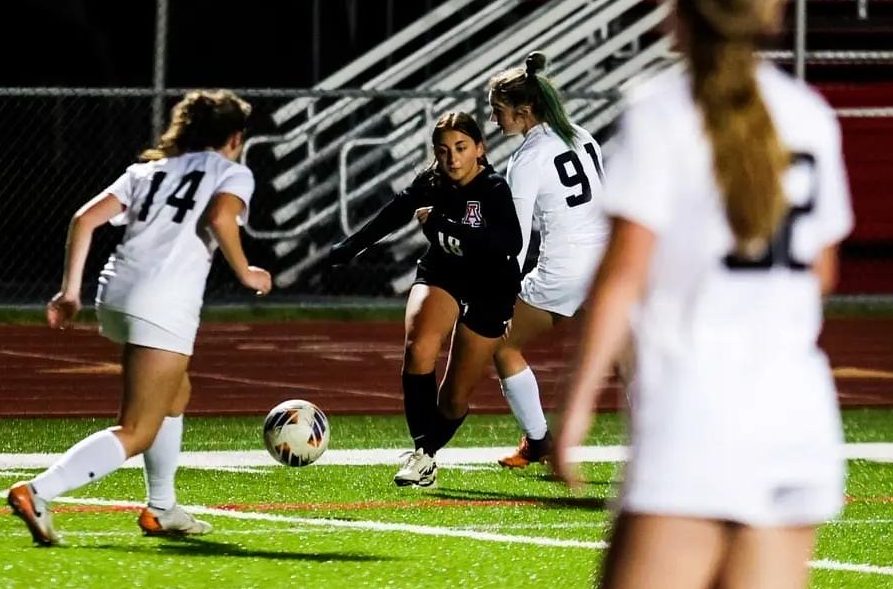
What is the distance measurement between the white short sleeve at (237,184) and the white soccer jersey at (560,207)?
2152 mm

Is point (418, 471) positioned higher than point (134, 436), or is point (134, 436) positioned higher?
point (134, 436)

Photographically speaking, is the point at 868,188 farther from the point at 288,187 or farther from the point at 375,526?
the point at 375,526

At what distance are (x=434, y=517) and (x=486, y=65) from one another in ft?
44.5

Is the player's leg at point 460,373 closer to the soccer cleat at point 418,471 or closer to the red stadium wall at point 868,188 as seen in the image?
the soccer cleat at point 418,471

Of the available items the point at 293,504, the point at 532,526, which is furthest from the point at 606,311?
the point at 293,504

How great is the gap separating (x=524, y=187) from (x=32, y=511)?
2841 mm

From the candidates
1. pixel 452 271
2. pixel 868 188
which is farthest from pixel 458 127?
pixel 868 188

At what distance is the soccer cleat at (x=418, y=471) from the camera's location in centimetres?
919

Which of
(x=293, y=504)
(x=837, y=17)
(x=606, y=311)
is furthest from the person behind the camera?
(x=837, y=17)

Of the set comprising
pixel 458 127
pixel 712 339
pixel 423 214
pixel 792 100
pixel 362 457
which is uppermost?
pixel 792 100

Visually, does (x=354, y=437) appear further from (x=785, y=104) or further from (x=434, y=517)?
(x=785, y=104)

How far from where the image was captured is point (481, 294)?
30.1 feet

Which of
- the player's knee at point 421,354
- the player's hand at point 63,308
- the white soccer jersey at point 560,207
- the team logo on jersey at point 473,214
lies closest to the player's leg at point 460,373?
the player's knee at point 421,354

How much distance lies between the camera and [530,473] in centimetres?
984
